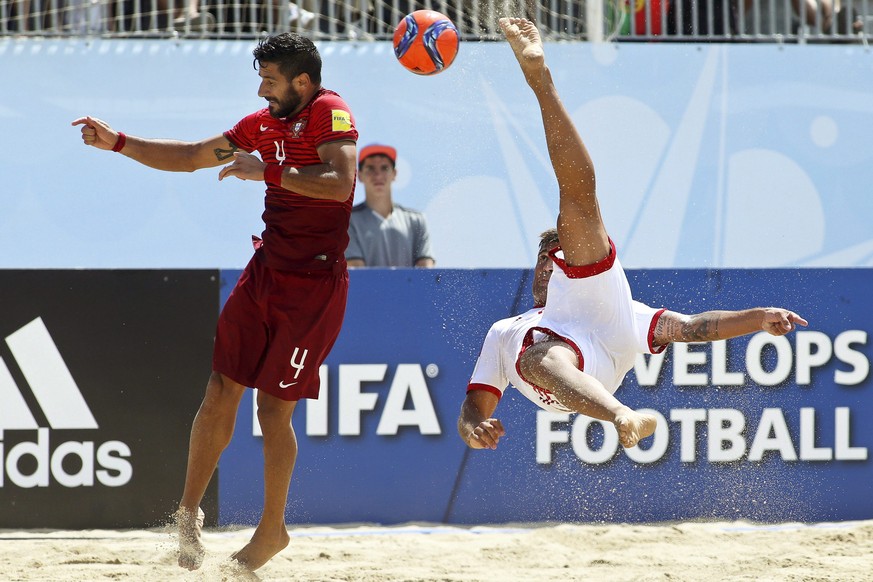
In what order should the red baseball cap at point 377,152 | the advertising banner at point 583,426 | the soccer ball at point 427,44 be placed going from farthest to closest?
the red baseball cap at point 377,152, the advertising banner at point 583,426, the soccer ball at point 427,44

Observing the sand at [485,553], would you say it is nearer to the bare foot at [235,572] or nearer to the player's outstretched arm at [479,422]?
the bare foot at [235,572]

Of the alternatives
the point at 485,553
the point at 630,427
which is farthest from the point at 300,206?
the point at 485,553

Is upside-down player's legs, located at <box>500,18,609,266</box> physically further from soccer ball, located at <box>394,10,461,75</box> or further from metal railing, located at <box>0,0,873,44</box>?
metal railing, located at <box>0,0,873,44</box>

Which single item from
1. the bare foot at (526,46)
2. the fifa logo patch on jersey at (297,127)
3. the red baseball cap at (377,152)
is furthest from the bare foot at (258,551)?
the red baseball cap at (377,152)

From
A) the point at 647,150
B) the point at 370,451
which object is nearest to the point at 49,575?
the point at 370,451

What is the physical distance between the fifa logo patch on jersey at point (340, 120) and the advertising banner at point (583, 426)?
213 centimetres

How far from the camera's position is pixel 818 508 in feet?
21.0

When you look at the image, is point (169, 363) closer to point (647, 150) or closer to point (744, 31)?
point (647, 150)

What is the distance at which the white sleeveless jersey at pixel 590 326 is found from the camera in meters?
4.63

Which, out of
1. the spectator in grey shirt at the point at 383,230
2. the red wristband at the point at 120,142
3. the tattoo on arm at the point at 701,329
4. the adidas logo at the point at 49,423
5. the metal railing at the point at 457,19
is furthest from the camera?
the metal railing at the point at 457,19

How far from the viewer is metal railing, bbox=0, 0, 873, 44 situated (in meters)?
8.73

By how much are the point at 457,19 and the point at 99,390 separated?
411 cm

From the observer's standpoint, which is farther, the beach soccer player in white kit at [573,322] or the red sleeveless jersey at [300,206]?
the beach soccer player in white kit at [573,322]

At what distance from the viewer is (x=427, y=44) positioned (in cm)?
509
